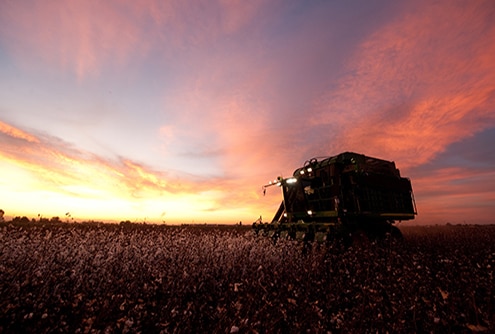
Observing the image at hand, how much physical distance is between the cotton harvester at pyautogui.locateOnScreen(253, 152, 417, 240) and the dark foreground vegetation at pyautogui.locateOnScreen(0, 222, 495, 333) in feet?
7.47

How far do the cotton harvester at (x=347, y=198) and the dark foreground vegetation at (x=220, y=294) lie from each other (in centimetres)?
228

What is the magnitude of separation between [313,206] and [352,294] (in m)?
5.88

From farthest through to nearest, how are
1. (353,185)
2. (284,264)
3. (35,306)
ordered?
(353,185)
(284,264)
(35,306)

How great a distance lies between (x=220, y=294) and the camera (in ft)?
14.9

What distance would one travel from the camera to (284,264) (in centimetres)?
660

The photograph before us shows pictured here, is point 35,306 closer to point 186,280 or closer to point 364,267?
point 186,280

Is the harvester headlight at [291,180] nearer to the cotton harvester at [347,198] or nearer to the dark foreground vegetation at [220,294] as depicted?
the cotton harvester at [347,198]

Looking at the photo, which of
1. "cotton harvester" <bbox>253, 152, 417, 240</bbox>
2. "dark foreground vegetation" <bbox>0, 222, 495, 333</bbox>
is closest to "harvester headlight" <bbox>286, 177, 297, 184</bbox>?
"cotton harvester" <bbox>253, 152, 417, 240</bbox>

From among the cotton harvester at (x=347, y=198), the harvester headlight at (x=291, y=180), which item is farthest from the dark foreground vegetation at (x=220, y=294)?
the harvester headlight at (x=291, y=180)

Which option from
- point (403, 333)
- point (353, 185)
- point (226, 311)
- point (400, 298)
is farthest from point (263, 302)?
point (353, 185)

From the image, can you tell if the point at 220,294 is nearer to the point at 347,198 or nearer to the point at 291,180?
the point at 347,198

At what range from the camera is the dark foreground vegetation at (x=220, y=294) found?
133 inches

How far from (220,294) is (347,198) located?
6.71 m

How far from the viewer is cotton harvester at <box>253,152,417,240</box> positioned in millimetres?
9234
